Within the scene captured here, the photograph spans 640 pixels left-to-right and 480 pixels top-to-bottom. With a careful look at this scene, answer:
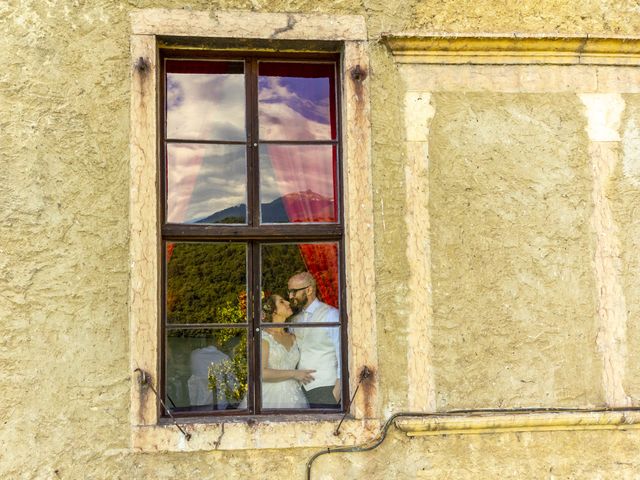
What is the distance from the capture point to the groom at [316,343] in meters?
4.06

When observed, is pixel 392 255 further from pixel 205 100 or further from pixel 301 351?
pixel 205 100

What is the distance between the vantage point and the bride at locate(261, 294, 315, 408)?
4020mm

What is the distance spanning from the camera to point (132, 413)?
3775 mm

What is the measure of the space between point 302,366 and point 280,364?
0.36ft

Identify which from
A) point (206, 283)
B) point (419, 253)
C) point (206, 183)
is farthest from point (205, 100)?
point (419, 253)

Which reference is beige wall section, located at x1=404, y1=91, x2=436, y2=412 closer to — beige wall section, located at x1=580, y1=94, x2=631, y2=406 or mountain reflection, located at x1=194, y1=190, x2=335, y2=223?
mountain reflection, located at x1=194, y1=190, x2=335, y2=223

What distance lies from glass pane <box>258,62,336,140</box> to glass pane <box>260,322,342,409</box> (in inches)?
34.5

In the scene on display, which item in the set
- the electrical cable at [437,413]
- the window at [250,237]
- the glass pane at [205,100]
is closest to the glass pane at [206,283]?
the window at [250,237]

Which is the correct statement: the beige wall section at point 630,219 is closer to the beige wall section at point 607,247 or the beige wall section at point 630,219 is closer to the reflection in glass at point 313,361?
the beige wall section at point 607,247

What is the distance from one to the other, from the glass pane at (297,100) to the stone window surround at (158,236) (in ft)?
0.49

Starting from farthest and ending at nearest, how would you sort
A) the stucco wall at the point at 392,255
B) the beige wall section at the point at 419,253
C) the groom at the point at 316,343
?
the groom at the point at 316,343 < the beige wall section at the point at 419,253 < the stucco wall at the point at 392,255

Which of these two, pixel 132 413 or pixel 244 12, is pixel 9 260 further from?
pixel 244 12

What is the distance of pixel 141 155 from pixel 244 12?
2.79 ft

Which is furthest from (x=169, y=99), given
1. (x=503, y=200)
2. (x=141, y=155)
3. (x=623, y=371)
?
(x=623, y=371)
